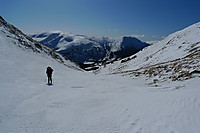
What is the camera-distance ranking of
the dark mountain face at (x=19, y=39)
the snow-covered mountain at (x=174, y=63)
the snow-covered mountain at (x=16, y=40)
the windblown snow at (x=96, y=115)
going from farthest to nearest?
the dark mountain face at (x=19, y=39)
the snow-covered mountain at (x=16, y=40)
the snow-covered mountain at (x=174, y=63)
the windblown snow at (x=96, y=115)

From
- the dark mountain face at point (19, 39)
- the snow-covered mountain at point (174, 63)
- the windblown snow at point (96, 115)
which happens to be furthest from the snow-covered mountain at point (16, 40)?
the snow-covered mountain at point (174, 63)

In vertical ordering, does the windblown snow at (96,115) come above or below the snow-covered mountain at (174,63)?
below

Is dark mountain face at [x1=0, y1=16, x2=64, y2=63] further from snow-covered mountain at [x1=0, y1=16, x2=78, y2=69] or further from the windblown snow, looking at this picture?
the windblown snow

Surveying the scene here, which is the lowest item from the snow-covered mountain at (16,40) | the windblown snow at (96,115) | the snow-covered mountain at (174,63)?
the windblown snow at (96,115)

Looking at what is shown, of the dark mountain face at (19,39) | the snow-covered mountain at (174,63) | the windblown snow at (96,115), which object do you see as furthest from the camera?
the dark mountain face at (19,39)

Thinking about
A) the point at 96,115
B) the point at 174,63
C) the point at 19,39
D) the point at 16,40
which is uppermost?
the point at 19,39

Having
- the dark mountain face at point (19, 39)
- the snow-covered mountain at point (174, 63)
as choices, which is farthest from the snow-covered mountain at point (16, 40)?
the snow-covered mountain at point (174, 63)

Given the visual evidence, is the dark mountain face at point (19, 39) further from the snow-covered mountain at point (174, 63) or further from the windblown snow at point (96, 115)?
the windblown snow at point (96, 115)

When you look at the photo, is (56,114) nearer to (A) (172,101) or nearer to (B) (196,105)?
(A) (172,101)

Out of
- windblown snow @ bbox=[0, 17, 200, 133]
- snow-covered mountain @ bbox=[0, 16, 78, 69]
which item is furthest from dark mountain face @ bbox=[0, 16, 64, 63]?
windblown snow @ bbox=[0, 17, 200, 133]

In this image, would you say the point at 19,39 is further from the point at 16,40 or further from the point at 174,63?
the point at 174,63

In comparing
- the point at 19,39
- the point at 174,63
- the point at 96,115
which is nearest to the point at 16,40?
the point at 19,39

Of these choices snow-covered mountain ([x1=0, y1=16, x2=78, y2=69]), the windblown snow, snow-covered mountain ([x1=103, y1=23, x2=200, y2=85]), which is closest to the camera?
the windblown snow

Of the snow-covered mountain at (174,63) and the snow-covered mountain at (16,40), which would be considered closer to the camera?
the snow-covered mountain at (174,63)
